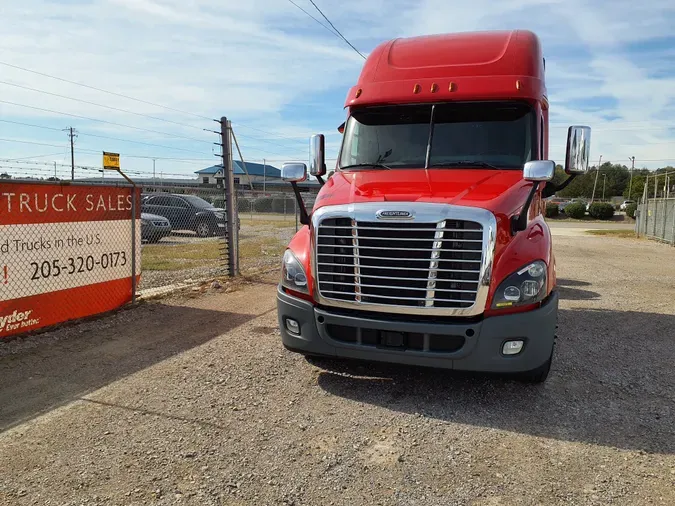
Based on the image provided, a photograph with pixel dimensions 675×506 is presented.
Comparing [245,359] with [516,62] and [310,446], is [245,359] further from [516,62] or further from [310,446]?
[516,62]

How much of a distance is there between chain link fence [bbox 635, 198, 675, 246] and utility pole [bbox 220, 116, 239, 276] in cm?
1831

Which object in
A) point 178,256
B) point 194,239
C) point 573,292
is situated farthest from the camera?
point 194,239

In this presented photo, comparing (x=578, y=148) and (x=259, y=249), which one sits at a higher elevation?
(x=578, y=148)

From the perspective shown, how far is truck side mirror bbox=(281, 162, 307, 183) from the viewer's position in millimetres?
5246

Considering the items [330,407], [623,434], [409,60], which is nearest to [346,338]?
[330,407]

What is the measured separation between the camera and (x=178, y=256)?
1286cm

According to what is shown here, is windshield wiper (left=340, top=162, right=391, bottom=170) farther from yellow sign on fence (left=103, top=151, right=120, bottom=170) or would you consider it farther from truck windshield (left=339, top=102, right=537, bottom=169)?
yellow sign on fence (left=103, top=151, right=120, bottom=170)

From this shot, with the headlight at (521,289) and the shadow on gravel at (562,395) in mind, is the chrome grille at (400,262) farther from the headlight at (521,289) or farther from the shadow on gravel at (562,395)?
the shadow on gravel at (562,395)

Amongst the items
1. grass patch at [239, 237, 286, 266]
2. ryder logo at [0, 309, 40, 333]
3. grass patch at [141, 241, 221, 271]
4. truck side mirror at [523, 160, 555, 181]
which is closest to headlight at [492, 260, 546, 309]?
truck side mirror at [523, 160, 555, 181]

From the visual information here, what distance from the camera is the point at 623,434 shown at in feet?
12.0

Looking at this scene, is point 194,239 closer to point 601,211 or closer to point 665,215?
point 665,215

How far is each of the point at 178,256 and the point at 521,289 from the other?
Result: 10.4m

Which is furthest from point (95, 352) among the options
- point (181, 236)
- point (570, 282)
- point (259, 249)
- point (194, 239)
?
point (181, 236)

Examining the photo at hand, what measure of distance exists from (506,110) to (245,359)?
11.6ft
